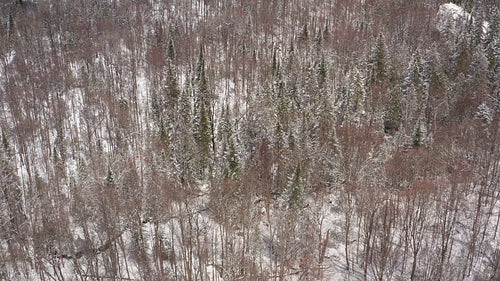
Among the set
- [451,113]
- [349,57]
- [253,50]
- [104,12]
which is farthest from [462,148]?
[104,12]

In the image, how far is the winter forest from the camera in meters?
29.6

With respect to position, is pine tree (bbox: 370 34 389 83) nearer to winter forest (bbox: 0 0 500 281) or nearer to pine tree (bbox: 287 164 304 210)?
winter forest (bbox: 0 0 500 281)

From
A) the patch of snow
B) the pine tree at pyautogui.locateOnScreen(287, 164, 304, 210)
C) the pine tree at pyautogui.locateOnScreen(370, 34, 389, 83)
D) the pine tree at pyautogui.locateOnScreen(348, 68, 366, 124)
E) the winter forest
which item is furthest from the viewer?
the patch of snow

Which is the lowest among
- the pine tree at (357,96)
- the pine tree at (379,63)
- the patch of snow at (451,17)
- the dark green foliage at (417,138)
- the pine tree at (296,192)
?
the pine tree at (296,192)

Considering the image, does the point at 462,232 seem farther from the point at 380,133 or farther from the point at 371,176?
the point at 380,133

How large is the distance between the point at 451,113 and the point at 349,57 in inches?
867

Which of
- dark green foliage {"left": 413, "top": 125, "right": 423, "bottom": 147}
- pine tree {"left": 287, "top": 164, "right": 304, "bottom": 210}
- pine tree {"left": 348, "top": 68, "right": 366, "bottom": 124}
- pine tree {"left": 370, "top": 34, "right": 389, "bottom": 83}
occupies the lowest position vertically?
pine tree {"left": 287, "top": 164, "right": 304, "bottom": 210}

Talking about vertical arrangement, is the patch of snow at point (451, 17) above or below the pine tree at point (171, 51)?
above

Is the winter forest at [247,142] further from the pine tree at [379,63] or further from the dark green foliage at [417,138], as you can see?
the pine tree at [379,63]

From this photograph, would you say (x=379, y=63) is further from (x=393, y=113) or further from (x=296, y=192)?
(x=296, y=192)

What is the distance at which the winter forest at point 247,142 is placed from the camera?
29.6 m

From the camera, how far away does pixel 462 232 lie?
108 feet

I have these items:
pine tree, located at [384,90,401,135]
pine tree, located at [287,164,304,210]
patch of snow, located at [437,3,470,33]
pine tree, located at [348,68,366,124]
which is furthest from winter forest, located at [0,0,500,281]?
patch of snow, located at [437,3,470,33]

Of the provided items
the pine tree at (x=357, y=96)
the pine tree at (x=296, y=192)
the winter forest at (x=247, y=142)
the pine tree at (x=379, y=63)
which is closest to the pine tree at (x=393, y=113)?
the winter forest at (x=247, y=142)
